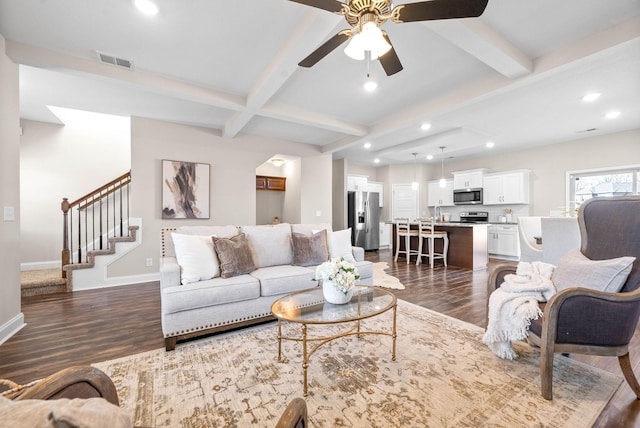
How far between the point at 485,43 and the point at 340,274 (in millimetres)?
2308

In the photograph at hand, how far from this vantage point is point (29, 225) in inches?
177

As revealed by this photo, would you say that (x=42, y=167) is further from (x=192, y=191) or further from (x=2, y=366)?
(x=2, y=366)

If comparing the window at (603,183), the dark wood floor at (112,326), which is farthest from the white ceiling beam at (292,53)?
the window at (603,183)

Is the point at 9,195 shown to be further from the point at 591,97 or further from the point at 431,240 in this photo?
the point at 591,97

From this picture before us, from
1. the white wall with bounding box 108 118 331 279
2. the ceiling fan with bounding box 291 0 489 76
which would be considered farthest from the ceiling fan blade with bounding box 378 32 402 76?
the white wall with bounding box 108 118 331 279

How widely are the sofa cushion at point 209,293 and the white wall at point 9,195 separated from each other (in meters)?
1.50

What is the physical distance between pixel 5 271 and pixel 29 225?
9.62 feet

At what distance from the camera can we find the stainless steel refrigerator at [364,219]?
7.45 metres

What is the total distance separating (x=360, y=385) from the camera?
5.63 ft

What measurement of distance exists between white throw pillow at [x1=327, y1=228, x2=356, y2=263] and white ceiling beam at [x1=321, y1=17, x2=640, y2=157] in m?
2.11

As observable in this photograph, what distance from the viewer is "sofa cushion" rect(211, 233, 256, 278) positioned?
264 centimetres

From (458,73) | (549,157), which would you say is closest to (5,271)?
(458,73)

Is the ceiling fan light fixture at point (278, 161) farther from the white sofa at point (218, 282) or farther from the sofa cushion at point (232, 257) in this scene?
the sofa cushion at point (232, 257)

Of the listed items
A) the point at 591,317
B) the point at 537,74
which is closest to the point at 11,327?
the point at 591,317
